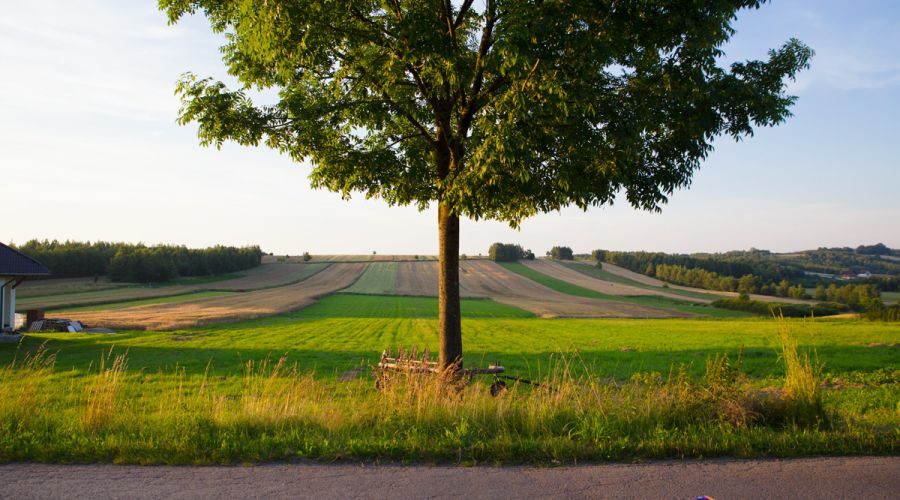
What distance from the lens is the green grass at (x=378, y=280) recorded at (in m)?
81.8

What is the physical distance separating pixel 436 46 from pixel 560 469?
6000 millimetres

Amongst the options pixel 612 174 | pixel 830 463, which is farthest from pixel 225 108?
pixel 830 463

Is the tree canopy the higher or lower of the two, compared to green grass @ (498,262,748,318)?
higher

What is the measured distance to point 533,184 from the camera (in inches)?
348

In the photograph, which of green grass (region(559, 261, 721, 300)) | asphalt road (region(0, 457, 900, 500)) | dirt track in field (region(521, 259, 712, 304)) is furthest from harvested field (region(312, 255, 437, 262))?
asphalt road (region(0, 457, 900, 500))

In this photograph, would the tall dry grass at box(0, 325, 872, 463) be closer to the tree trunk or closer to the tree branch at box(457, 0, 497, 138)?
the tree trunk

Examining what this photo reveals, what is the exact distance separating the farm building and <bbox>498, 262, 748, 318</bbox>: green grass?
190 ft

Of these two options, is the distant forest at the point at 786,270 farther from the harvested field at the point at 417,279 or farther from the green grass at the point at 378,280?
the green grass at the point at 378,280

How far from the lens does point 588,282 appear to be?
92938 millimetres

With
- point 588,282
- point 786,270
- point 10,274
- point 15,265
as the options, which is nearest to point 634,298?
point 588,282

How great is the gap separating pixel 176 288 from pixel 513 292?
48.2 meters

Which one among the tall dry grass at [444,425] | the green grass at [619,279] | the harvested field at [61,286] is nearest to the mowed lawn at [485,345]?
the tall dry grass at [444,425]

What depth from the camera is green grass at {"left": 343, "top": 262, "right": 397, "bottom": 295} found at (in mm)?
81831

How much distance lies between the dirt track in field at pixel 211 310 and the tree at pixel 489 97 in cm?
3343
